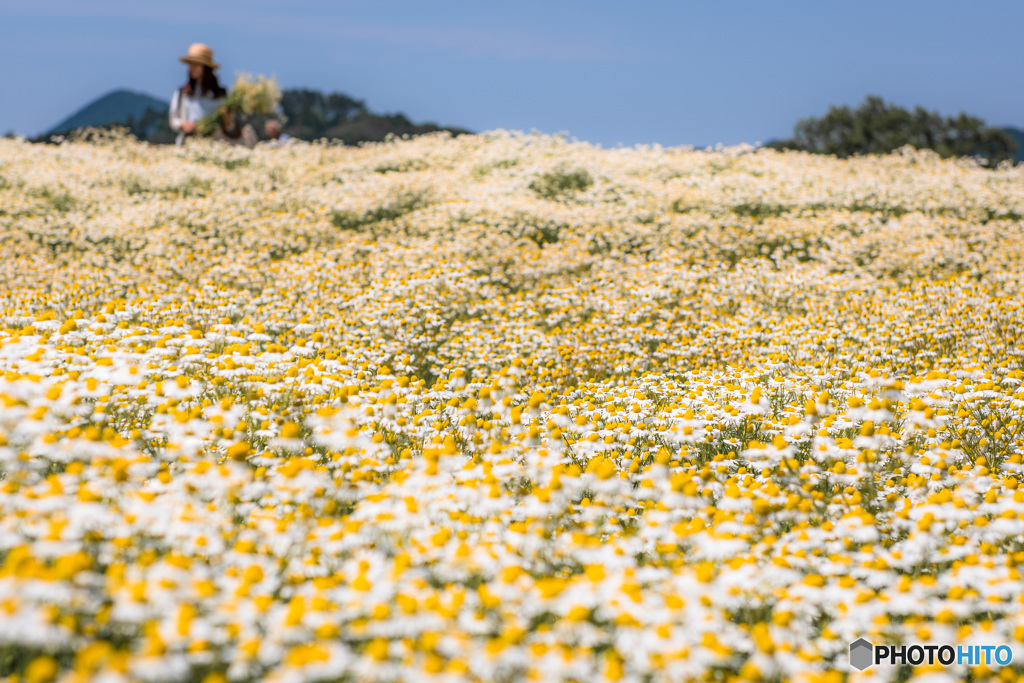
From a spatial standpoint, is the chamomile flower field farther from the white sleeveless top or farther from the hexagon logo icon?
the white sleeveless top

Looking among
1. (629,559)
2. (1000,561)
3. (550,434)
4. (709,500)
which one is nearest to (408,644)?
(629,559)

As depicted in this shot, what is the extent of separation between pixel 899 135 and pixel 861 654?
36.4 metres

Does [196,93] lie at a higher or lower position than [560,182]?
higher

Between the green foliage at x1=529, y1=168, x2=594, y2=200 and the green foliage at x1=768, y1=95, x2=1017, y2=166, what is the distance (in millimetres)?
18599

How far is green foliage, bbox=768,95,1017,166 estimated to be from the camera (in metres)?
32.4

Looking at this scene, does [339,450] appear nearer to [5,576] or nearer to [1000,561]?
[5,576]

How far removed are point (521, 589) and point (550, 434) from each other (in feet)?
6.63

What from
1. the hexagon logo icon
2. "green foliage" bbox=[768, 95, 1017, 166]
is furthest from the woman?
"green foliage" bbox=[768, 95, 1017, 166]

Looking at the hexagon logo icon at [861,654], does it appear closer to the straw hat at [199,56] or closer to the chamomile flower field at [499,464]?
the chamomile flower field at [499,464]

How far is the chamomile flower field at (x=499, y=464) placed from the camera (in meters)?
2.42

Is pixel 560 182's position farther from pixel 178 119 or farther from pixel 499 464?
pixel 499 464

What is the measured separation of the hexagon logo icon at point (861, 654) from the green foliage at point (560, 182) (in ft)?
48.8

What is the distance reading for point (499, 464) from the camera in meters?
3.85

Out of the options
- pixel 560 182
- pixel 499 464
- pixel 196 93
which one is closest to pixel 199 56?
pixel 196 93
